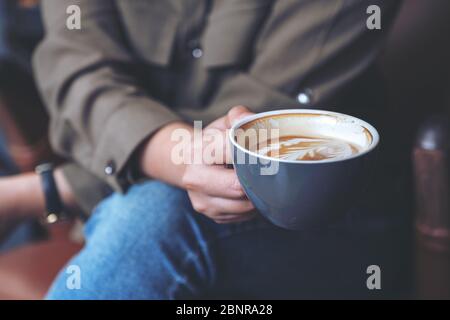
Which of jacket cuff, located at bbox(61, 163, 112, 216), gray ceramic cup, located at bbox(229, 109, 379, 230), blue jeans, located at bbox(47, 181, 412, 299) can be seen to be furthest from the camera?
jacket cuff, located at bbox(61, 163, 112, 216)

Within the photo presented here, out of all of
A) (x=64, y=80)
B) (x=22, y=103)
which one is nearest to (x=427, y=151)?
(x=64, y=80)

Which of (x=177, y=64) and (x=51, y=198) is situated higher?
(x=177, y=64)

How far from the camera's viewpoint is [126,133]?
0.40m

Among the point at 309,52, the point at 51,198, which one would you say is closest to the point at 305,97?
the point at 309,52

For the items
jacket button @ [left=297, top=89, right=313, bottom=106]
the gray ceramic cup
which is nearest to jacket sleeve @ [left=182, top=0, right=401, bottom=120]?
jacket button @ [left=297, top=89, right=313, bottom=106]

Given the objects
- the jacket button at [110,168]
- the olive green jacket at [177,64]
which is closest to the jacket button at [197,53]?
the olive green jacket at [177,64]

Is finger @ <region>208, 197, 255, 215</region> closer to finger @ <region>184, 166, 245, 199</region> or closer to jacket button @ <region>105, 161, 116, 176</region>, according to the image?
finger @ <region>184, 166, 245, 199</region>

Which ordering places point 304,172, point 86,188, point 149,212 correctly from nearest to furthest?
point 304,172 → point 149,212 → point 86,188

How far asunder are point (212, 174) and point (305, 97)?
127 millimetres

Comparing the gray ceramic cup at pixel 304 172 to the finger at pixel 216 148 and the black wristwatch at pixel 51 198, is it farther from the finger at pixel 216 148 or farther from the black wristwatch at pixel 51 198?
the black wristwatch at pixel 51 198

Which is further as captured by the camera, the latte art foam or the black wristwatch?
the black wristwatch

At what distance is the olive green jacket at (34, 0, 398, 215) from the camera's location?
388 mm

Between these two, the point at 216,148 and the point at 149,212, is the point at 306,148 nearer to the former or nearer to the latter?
the point at 216,148
